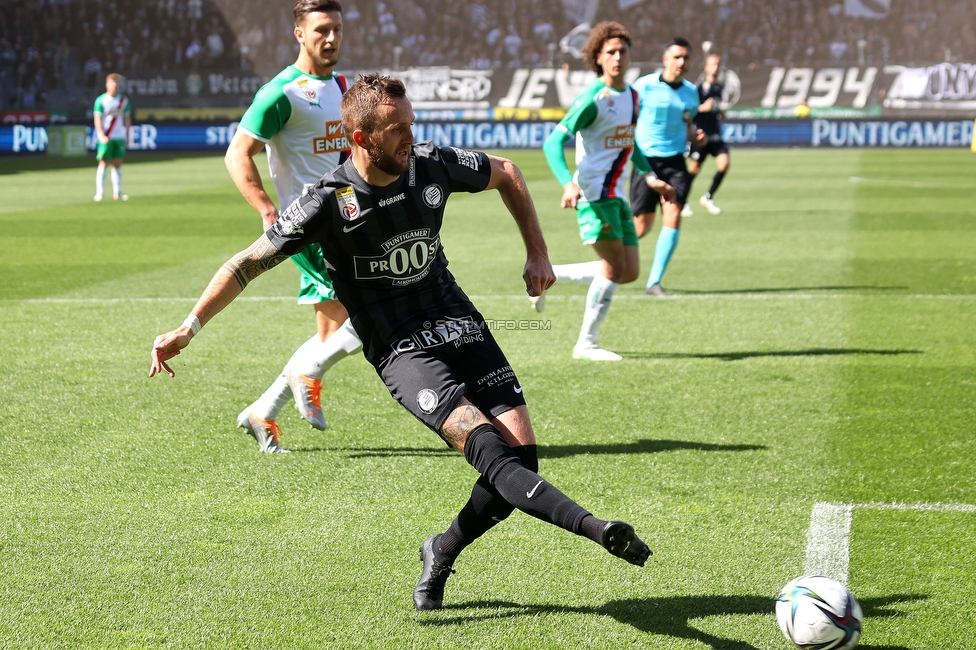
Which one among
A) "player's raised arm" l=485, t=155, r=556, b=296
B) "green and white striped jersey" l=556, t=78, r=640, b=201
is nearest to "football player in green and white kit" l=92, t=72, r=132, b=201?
"green and white striped jersey" l=556, t=78, r=640, b=201

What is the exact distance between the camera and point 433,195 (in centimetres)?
373

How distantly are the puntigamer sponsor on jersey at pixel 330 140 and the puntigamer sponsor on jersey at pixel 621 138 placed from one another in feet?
8.62

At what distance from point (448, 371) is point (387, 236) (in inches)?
19.8

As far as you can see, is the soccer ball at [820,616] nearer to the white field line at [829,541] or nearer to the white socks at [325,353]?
the white field line at [829,541]

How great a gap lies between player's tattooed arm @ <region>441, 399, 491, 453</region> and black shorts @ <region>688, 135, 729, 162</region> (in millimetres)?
12568

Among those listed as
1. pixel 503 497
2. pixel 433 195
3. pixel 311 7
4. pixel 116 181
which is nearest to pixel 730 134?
pixel 116 181

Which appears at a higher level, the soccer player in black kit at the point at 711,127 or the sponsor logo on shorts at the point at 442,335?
the sponsor logo on shorts at the point at 442,335

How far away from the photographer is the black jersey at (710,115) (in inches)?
632

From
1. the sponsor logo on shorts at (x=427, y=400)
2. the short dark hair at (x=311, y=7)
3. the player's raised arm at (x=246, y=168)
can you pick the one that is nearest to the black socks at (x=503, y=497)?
the sponsor logo on shorts at (x=427, y=400)

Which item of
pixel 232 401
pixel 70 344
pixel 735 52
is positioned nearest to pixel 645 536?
pixel 232 401

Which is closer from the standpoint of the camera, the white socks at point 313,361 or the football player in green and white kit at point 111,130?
the white socks at point 313,361

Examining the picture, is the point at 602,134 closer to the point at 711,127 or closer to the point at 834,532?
the point at 834,532

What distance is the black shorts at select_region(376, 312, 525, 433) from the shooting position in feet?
11.6

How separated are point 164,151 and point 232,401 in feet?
103
